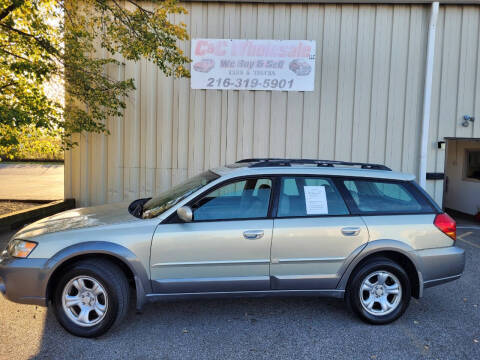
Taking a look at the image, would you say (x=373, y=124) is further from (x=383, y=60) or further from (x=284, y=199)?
(x=284, y=199)

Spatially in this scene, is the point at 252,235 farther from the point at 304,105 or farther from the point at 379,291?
the point at 304,105

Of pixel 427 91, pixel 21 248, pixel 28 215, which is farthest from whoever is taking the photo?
pixel 427 91

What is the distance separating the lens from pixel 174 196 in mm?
3891

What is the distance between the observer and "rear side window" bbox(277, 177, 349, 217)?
11.9ft

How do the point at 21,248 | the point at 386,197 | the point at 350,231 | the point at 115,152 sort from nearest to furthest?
the point at 21,248, the point at 350,231, the point at 386,197, the point at 115,152

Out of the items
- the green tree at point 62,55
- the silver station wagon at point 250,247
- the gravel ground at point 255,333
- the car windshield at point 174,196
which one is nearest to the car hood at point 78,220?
the silver station wagon at point 250,247

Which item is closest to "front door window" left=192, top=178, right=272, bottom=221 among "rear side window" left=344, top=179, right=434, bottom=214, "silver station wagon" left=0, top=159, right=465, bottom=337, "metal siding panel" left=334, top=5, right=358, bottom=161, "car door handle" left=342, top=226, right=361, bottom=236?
"silver station wagon" left=0, top=159, right=465, bottom=337

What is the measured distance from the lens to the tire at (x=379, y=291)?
358 cm

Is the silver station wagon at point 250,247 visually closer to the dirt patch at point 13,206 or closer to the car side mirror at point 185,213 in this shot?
the car side mirror at point 185,213

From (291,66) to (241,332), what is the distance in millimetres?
6365

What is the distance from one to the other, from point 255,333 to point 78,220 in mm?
2098

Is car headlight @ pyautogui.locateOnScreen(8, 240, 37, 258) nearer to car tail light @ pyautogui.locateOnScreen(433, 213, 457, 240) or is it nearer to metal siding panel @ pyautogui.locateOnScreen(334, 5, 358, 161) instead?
car tail light @ pyautogui.locateOnScreen(433, 213, 457, 240)


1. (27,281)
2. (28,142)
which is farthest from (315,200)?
(28,142)

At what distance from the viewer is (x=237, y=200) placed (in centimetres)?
370
